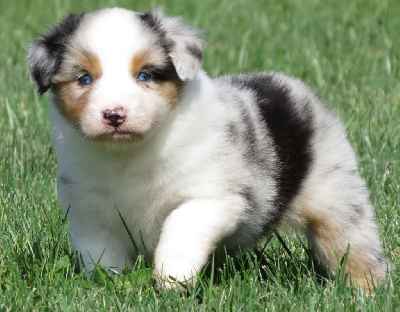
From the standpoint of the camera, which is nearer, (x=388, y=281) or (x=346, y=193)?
(x=388, y=281)

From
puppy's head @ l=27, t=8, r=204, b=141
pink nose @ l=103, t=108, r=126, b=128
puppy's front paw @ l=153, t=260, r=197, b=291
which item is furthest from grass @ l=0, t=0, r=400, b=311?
pink nose @ l=103, t=108, r=126, b=128

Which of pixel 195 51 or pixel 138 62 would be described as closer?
pixel 138 62

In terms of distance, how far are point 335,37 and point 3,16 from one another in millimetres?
3875

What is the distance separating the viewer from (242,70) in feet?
26.4

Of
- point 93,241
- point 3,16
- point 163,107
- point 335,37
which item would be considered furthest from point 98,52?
point 3,16

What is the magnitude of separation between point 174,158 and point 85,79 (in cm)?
51

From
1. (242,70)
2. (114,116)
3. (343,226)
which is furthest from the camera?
(242,70)

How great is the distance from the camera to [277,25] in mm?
9531

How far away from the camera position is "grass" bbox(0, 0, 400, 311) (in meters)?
3.75

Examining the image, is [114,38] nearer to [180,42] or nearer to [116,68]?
[116,68]

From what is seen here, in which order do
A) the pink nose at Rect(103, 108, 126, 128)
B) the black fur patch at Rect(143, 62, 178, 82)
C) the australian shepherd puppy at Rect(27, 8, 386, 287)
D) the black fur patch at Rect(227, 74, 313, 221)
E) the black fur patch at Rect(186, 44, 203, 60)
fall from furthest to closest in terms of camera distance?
the black fur patch at Rect(227, 74, 313, 221), the black fur patch at Rect(186, 44, 203, 60), the black fur patch at Rect(143, 62, 178, 82), the australian shepherd puppy at Rect(27, 8, 386, 287), the pink nose at Rect(103, 108, 126, 128)

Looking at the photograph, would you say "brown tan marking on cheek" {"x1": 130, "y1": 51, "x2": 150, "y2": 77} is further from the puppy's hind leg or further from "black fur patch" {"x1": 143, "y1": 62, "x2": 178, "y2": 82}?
the puppy's hind leg

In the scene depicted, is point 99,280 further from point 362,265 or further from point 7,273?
point 362,265

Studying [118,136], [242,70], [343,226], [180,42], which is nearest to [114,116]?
[118,136]
